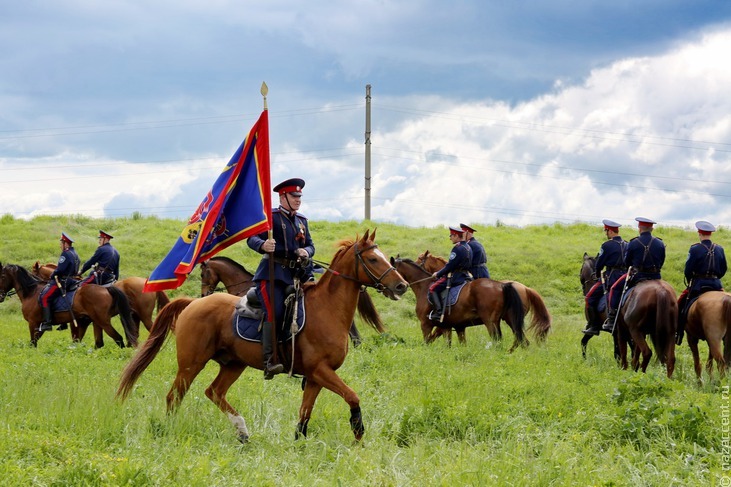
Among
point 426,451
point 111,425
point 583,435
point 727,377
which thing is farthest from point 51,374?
point 727,377

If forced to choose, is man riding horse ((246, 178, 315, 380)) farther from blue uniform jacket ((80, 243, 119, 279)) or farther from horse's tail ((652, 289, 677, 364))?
blue uniform jacket ((80, 243, 119, 279))

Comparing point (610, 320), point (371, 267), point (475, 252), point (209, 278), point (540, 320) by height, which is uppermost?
point (371, 267)

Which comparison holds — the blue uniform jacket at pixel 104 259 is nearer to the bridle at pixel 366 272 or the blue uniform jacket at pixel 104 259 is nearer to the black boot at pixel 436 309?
the black boot at pixel 436 309

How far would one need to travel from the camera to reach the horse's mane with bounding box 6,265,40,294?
673 inches

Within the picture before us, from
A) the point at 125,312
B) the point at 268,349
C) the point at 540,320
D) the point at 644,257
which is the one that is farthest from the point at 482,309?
the point at 268,349

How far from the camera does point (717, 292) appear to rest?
12.5 metres

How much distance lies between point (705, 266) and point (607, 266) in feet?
6.58

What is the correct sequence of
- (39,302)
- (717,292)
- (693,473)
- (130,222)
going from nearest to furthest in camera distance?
(693,473), (717,292), (39,302), (130,222)

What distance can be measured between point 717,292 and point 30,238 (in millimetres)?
29485

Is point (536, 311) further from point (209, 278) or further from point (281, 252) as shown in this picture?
point (281, 252)

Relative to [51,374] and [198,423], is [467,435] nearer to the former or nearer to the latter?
[198,423]

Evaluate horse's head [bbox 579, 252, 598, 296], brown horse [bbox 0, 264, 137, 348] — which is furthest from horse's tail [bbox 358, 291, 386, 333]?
horse's head [bbox 579, 252, 598, 296]

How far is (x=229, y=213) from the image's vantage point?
8.52 metres

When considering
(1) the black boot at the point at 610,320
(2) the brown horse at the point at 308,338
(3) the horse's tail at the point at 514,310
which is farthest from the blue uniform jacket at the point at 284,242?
(3) the horse's tail at the point at 514,310
